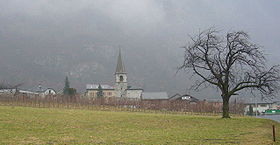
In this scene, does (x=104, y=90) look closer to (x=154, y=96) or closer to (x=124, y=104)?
(x=154, y=96)

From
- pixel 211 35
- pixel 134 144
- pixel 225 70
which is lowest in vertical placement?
pixel 134 144

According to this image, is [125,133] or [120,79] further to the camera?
[120,79]

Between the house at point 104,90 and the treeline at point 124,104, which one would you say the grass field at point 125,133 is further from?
the house at point 104,90

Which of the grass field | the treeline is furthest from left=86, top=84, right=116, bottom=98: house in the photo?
the grass field

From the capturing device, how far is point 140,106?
88.2 metres

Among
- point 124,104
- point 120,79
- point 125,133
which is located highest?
point 120,79

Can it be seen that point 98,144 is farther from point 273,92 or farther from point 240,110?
point 240,110

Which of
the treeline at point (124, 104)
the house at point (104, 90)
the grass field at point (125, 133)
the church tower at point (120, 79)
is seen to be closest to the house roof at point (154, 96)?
the church tower at point (120, 79)

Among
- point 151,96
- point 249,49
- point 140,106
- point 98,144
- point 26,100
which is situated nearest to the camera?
point 98,144

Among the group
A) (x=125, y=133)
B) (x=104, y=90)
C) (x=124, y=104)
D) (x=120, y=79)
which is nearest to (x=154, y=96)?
(x=120, y=79)

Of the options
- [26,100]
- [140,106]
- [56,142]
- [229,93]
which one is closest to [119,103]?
[140,106]

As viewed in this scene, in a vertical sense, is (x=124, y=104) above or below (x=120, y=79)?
below

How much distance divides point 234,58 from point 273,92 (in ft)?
19.0

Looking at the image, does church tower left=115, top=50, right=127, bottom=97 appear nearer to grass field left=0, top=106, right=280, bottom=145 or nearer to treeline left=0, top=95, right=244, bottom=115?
treeline left=0, top=95, right=244, bottom=115
